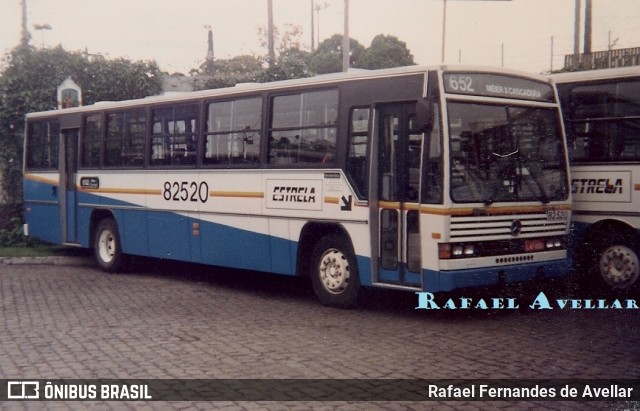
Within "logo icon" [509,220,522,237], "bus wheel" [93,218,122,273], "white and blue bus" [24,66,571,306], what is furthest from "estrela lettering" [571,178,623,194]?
"bus wheel" [93,218,122,273]

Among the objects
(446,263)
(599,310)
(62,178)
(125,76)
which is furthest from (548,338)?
(125,76)

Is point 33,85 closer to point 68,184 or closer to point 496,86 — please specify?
point 68,184

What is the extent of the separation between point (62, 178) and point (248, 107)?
5988 mm

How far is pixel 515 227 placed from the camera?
33.1 feet

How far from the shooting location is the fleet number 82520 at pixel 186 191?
13219 millimetres

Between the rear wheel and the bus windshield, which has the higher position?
the bus windshield

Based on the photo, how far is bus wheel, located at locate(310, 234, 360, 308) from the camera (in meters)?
10.9

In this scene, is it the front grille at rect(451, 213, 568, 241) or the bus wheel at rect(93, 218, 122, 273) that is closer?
the front grille at rect(451, 213, 568, 241)

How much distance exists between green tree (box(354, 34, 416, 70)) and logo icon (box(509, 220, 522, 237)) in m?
52.8

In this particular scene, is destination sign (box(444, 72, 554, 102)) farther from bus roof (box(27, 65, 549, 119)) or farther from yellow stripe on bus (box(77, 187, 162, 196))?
yellow stripe on bus (box(77, 187, 162, 196))

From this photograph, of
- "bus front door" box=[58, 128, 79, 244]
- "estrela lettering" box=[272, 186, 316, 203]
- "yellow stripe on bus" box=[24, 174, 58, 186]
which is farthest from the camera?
"yellow stripe on bus" box=[24, 174, 58, 186]

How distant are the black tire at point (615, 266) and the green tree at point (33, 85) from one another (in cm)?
1433

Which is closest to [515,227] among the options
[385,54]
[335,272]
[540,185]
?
[540,185]

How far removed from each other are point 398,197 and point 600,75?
152 inches
